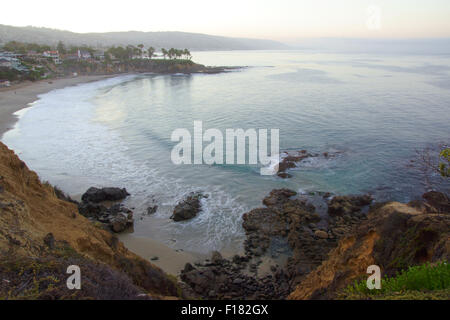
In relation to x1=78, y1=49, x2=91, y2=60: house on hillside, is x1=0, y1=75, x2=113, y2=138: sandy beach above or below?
below

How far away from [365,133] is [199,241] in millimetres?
26901

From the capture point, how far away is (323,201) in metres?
19.4

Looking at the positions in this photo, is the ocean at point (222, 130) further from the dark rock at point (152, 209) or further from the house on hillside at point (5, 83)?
the house on hillside at point (5, 83)

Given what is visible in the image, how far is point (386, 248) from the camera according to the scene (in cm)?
855

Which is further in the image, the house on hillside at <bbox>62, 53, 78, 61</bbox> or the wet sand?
the house on hillside at <bbox>62, 53, 78, 61</bbox>

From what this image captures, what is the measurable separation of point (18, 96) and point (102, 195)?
47867 mm

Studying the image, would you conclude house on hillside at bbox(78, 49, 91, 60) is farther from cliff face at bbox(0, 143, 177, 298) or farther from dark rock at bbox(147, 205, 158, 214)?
cliff face at bbox(0, 143, 177, 298)

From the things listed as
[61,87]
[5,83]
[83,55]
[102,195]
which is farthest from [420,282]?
[83,55]

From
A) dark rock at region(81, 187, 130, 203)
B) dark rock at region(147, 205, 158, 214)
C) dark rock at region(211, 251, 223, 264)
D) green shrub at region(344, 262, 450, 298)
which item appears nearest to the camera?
green shrub at region(344, 262, 450, 298)

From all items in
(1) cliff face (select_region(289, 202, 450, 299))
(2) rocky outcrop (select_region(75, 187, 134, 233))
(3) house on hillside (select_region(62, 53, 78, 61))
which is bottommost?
(2) rocky outcrop (select_region(75, 187, 134, 233))

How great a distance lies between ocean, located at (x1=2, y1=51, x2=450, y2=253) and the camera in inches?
767

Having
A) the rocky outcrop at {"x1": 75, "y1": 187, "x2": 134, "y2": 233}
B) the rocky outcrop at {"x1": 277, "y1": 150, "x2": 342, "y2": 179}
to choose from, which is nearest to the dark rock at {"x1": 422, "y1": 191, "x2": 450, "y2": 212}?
the rocky outcrop at {"x1": 277, "y1": 150, "x2": 342, "y2": 179}

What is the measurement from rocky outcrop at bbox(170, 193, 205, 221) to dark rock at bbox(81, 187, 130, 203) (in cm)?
428

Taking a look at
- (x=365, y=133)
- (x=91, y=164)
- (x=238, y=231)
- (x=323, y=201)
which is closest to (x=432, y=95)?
(x=365, y=133)
